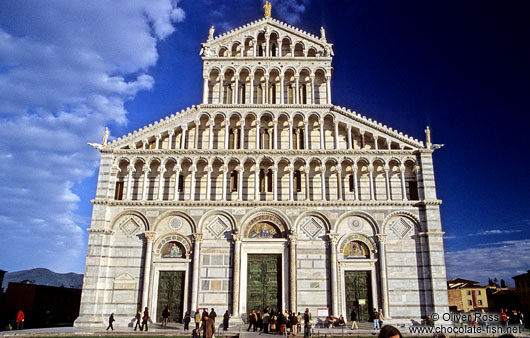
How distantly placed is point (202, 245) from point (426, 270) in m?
13.0

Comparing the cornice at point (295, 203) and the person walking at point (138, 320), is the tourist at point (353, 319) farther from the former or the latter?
the person walking at point (138, 320)

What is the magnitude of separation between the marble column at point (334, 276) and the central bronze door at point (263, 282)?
2976mm

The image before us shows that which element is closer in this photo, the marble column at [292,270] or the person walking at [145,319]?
the person walking at [145,319]

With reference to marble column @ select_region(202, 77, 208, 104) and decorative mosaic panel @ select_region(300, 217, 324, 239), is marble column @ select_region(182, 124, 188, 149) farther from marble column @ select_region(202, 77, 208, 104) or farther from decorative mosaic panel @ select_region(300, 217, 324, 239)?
decorative mosaic panel @ select_region(300, 217, 324, 239)

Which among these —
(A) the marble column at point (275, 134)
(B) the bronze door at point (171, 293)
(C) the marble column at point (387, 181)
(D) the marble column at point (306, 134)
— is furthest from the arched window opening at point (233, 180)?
(C) the marble column at point (387, 181)

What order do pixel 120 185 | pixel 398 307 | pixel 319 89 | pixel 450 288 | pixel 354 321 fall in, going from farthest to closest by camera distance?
pixel 450 288 → pixel 319 89 → pixel 120 185 → pixel 398 307 → pixel 354 321

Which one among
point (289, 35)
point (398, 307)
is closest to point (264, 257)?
point (398, 307)

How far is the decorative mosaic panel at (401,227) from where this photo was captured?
2427 cm

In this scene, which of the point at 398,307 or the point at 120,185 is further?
the point at 120,185

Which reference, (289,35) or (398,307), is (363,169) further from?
(289,35)

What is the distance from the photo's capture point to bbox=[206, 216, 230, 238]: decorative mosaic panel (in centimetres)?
2434

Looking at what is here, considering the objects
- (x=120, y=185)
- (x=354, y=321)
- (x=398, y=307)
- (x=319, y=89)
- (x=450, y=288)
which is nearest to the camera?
(x=354, y=321)

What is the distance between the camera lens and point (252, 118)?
27.3 m

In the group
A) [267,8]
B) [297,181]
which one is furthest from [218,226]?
[267,8]
